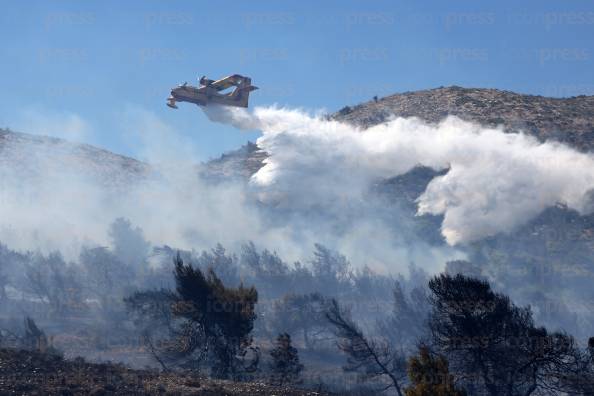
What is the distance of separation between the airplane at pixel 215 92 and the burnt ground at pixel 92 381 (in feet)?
155

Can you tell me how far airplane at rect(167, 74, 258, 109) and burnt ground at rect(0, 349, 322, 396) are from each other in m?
47.4

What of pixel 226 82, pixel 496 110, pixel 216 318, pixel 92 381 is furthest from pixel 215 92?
pixel 496 110

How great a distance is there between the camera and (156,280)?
3967 inches

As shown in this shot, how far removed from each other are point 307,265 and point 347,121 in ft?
136

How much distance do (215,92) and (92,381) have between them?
57785 millimetres

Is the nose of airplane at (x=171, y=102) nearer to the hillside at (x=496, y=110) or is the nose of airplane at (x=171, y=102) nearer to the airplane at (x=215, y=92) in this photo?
the airplane at (x=215, y=92)

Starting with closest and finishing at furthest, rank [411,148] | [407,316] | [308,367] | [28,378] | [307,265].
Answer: [28,378], [308,367], [407,316], [307,265], [411,148]

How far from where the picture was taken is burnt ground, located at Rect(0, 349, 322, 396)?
3128cm

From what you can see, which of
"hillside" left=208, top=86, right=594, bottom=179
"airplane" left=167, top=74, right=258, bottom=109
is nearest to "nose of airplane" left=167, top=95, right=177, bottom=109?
"airplane" left=167, top=74, right=258, bottom=109

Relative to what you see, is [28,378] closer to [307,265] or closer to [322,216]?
[307,265]

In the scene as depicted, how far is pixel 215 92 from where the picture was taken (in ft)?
285

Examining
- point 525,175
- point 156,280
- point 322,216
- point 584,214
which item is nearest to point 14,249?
point 156,280

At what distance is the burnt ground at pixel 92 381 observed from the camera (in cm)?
3128

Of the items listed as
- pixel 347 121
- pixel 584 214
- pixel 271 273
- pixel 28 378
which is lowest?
pixel 28 378
